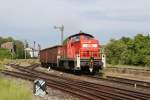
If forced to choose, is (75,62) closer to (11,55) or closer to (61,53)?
(61,53)

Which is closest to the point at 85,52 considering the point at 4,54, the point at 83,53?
the point at 83,53

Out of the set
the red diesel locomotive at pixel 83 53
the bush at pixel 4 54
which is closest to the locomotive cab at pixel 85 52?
the red diesel locomotive at pixel 83 53

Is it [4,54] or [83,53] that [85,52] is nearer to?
[83,53]

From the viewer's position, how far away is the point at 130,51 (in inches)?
2014

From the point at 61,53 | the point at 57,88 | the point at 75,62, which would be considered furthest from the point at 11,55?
the point at 57,88

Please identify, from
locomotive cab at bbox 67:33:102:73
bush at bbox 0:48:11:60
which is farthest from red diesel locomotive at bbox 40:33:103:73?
bush at bbox 0:48:11:60

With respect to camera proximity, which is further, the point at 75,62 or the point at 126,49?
the point at 126,49

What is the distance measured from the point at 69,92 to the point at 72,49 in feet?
51.1

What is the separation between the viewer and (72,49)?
1330 inches

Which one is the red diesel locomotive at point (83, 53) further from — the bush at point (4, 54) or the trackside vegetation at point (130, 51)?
the bush at point (4, 54)

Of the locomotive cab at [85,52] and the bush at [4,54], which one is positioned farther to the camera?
the bush at [4,54]

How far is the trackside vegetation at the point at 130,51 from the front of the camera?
150 feet

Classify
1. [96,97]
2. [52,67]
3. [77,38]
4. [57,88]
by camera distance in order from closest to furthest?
[96,97] → [57,88] → [77,38] → [52,67]

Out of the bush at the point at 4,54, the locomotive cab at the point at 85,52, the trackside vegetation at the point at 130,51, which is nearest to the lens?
the locomotive cab at the point at 85,52
